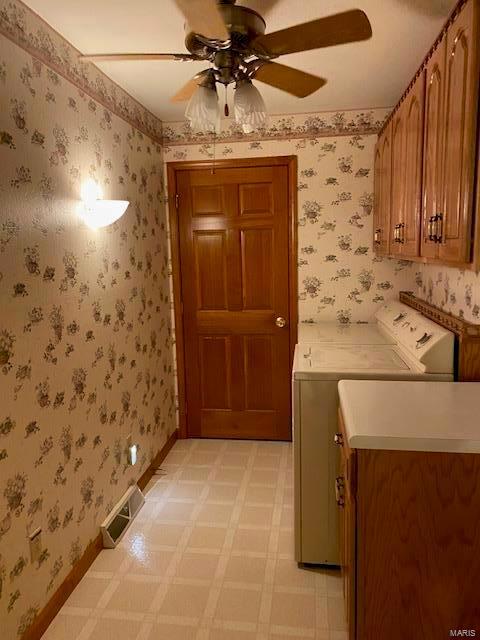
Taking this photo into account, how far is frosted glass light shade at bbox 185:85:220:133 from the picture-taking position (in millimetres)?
1728

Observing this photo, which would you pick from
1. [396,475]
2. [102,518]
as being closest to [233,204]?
[102,518]

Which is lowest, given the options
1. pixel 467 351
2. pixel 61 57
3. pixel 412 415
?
pixel 412 415

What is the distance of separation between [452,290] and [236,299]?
158 centimetres

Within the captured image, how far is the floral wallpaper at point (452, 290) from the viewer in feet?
6.81

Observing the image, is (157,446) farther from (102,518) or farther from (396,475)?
(396,475)

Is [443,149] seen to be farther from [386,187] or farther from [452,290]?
[386,187]

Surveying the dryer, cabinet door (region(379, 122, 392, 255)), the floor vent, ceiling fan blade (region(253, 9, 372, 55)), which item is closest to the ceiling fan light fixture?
ceiling fan blade (region(253, 9, 372, 55))

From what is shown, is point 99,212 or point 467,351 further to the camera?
point 99,212

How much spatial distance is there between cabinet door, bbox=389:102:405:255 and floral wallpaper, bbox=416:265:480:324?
0.96ft

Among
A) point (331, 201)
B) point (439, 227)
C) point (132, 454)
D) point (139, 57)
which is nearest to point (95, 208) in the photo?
point (139, 57)

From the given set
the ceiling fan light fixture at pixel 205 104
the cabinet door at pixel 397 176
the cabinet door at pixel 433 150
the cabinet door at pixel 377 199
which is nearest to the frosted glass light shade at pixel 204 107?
the ceiling fan light fixture at pixel 205 104

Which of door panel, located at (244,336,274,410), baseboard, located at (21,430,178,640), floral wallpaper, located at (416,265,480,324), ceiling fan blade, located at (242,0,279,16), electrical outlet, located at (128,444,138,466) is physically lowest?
baseboard, located at (21,430,178,640)

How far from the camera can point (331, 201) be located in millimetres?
3355

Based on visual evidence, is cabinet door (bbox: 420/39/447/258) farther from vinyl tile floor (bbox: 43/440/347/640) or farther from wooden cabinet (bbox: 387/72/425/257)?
vinyl tile floor (bbox: 43/440/347/640)
